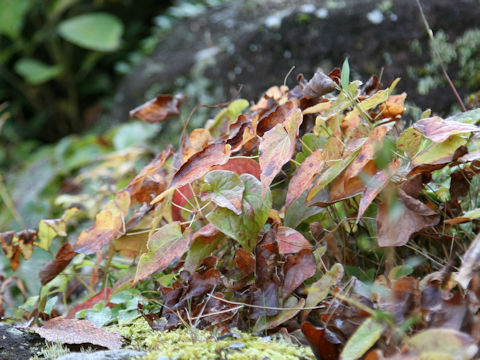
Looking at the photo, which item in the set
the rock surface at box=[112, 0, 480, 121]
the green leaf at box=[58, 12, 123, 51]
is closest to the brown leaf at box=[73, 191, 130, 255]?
the rock surface at box=[112, 0, 480, 121]

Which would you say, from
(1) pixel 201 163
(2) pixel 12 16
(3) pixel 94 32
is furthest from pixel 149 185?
(2) pixel 12 16

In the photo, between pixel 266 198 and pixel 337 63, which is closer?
pixel 266 198

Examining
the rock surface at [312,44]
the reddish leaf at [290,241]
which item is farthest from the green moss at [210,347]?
the rock surface at [312,44]

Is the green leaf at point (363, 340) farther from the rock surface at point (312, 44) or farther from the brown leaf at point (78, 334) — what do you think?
the rock surface at point (312, 44)

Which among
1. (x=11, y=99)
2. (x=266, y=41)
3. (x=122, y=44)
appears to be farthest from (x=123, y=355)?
(x=11, y=99)

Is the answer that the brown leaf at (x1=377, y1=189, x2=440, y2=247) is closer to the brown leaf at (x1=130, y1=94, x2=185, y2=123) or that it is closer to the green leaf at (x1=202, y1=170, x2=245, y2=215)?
the green leaf at (x1=202, y1=170, x2=245, y2=215)

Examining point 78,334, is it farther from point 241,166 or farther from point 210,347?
point 241,166

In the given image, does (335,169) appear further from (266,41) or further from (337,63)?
(266,41)
